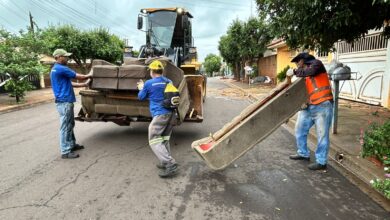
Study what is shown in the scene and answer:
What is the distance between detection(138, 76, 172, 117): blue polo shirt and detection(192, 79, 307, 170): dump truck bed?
743mm

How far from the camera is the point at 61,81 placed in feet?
17.0

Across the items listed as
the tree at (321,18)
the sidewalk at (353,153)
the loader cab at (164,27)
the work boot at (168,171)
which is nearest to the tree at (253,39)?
the loader cab at (164,27)

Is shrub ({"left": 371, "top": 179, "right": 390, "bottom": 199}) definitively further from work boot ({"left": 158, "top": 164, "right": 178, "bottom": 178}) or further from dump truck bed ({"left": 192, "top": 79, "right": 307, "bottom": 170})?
work boot ({"left": 158, "top": 164, "right": 178, "bottom": 178})

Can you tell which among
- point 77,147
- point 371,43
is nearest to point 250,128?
point 77,147

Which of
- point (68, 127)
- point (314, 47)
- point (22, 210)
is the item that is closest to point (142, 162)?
point (68, 127)

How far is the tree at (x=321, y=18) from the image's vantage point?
14.0ft

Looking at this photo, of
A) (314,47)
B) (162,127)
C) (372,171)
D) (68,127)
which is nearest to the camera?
(372,171)

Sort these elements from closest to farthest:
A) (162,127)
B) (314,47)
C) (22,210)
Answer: (22,210)
(162,127)
(314,47)

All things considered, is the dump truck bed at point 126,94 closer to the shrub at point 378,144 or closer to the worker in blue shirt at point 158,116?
the worker in blue shirt at point 158,116

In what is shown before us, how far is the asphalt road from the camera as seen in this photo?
132 inches

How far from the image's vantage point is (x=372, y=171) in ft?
13.5

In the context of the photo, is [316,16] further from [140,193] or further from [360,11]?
[140,193]

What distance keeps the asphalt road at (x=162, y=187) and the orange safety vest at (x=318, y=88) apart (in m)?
1.14

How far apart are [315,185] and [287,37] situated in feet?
9.26
